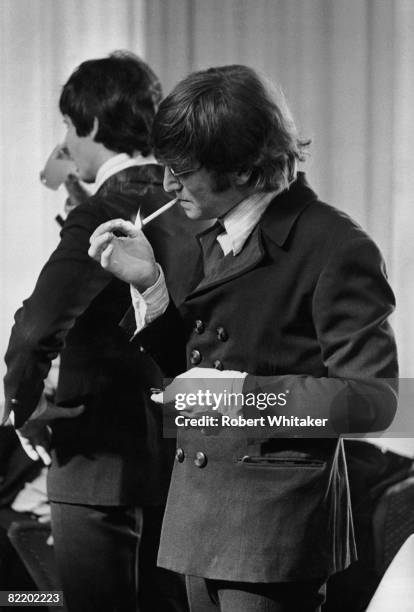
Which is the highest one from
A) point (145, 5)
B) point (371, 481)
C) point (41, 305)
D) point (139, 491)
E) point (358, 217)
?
point (145, 5)

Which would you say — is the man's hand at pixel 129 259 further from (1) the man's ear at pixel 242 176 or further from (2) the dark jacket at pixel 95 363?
(2) the dark jacket at pixel 95 363

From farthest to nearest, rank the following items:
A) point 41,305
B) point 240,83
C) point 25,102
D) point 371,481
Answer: point 25,102 → point 371,481 → point 41,305 → point 240,83

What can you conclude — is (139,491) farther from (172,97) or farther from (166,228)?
(172,97)

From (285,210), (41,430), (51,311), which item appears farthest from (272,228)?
(41,430)

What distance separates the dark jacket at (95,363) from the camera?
146 cm

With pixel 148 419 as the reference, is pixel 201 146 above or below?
above

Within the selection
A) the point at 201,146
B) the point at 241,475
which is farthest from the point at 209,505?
the point at 201,146

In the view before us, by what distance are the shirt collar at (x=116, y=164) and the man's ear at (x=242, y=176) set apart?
52cm

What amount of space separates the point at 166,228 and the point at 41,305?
0.22 metres

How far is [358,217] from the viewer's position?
220 centimetres

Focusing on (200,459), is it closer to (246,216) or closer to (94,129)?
(246,216)

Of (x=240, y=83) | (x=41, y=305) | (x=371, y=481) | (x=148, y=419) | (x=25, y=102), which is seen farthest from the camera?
(x=25, y=102)

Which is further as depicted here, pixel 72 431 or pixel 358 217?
pixel 358 217

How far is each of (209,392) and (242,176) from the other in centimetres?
24
